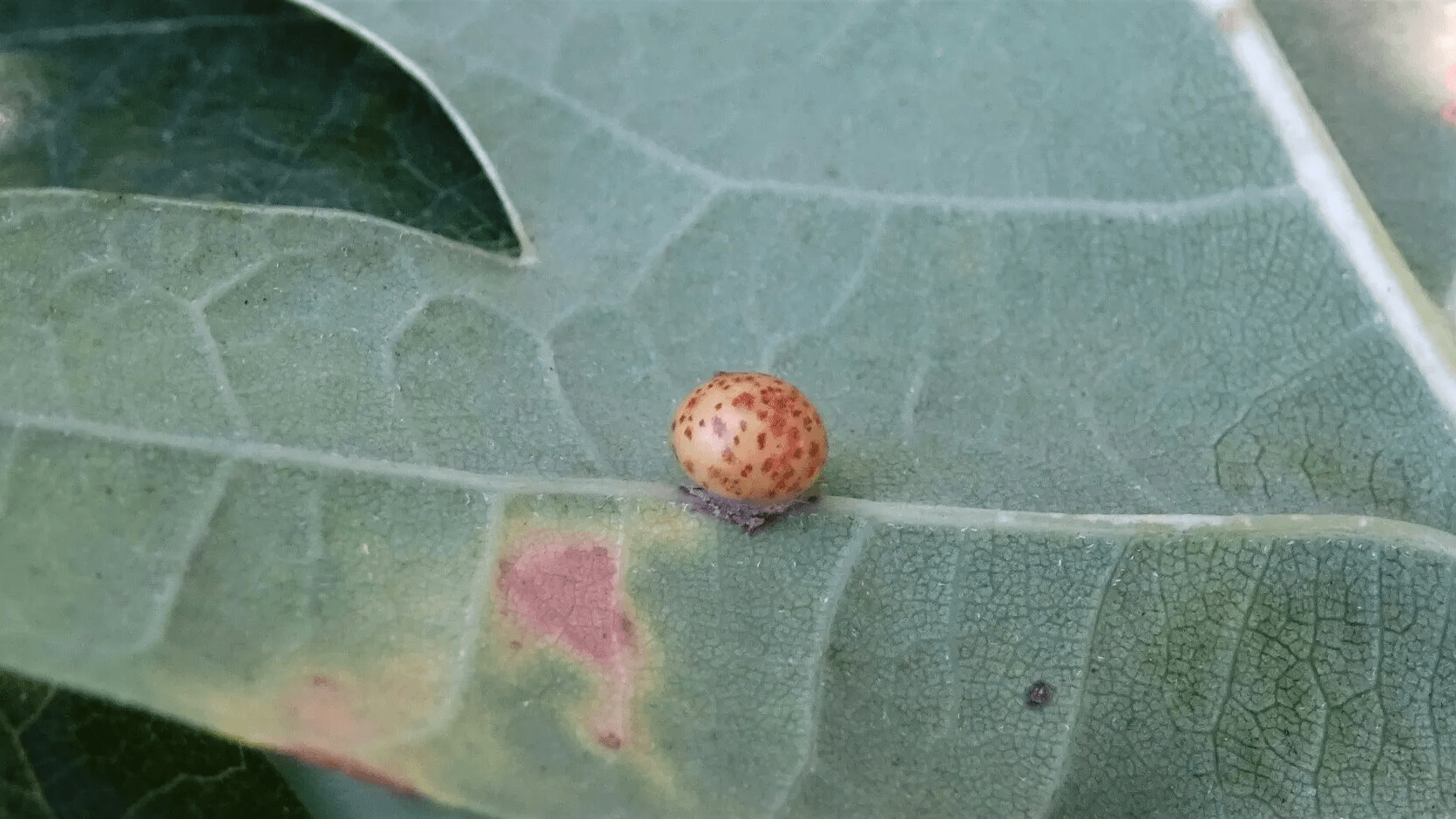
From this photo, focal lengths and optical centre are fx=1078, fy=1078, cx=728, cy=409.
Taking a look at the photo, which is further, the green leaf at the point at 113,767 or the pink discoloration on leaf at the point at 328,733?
the green leaf at the point at 113,767

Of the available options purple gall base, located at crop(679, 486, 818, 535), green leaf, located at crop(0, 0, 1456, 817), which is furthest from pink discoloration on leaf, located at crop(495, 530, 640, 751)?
purple gall base, located at crop(679, 486, 818, 535)

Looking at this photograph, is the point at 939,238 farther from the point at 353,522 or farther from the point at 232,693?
the point at 232,693

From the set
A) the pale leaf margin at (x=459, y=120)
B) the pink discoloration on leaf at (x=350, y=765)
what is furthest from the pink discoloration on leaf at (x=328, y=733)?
the pale leaf margin at (x=459, y=120)

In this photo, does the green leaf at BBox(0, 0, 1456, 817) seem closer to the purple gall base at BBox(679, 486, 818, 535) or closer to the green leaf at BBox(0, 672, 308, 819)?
the purple gall base at BBox(679, 486, 818, 535)

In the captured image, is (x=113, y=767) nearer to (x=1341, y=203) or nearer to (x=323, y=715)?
(x=323, y=715)

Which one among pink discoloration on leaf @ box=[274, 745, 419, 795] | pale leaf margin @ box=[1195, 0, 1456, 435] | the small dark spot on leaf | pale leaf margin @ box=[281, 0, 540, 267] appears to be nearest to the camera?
pink discoloration on leaf @ box=[274, 745, 419, 795]

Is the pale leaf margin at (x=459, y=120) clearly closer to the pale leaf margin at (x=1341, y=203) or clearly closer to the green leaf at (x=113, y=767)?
the green leaf at (x=113, y=767)
